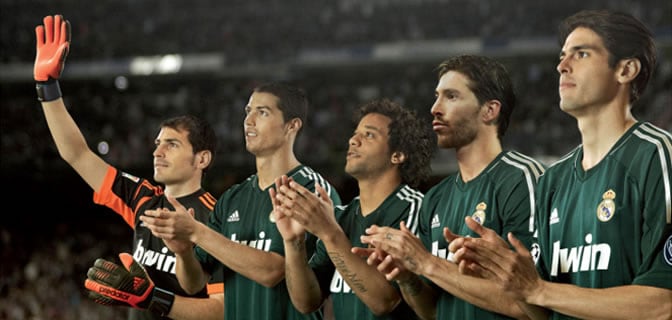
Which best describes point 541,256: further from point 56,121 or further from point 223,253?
point 56,121

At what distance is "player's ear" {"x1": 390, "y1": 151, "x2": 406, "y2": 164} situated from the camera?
441 centimetres

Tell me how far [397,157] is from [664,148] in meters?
1.68

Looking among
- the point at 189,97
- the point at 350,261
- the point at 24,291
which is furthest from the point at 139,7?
the point at 350,261

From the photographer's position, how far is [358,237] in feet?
14.3

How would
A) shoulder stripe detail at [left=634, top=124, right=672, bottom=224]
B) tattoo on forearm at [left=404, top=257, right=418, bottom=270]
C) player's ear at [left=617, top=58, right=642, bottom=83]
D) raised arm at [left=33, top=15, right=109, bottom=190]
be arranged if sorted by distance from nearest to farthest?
1. shoulder stripe detail at [left=634, top=124, right=672, bottom=224]
2. player's ear at [left=617, top=58, right=642, bottom=83]
3. tattoo on forearm at [left=404, top=257, right=418, bottom=270]
4. raised arm at [left=33, top=15, right=109, bottom=190]

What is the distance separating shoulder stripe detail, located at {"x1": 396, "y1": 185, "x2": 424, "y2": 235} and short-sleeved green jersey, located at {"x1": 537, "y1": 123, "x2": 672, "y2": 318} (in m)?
0.97

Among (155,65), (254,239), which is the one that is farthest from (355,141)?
(155,65)

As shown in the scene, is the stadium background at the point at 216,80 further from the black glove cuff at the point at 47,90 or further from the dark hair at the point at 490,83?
the dark hair at the point at 490,83

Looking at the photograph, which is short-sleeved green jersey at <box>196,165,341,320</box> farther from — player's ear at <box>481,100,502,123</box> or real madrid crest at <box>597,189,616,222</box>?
real madrid crest at <box>597,189,616,222</box>

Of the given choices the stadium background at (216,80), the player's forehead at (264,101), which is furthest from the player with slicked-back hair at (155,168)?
the stadium background at (216,80)

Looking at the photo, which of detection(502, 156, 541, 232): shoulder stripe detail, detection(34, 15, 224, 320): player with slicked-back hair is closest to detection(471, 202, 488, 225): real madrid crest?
detection(502, 156, 541, 232): shoulder stripe detail

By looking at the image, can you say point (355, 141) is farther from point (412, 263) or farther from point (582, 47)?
point (582, 47)

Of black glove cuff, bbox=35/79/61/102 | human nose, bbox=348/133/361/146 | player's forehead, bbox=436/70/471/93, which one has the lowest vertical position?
human nose, bbox=348/133/361/146

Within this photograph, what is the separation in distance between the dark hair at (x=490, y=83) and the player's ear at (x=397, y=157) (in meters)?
0.62
